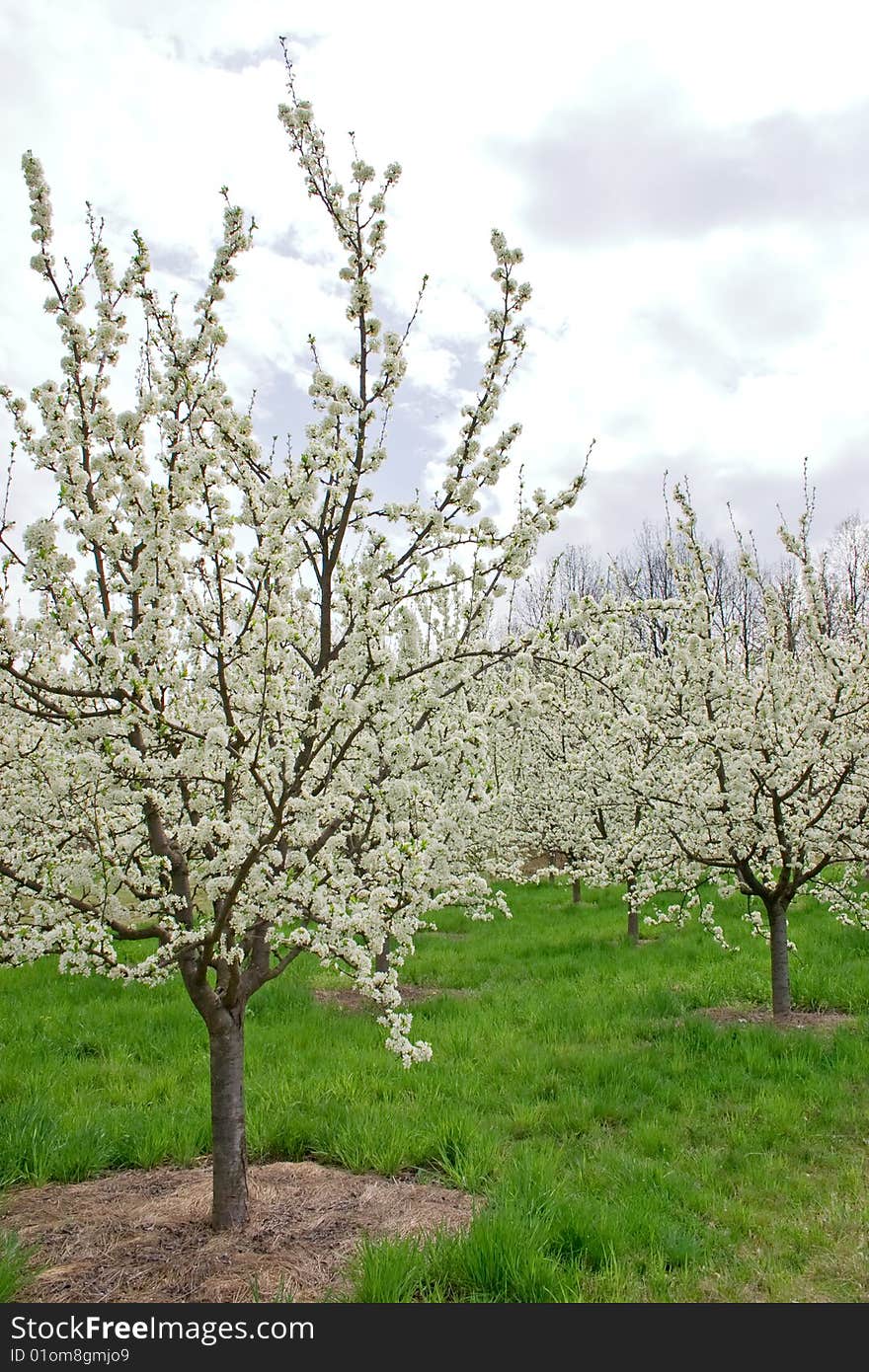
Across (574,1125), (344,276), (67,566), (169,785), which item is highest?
(344,276)

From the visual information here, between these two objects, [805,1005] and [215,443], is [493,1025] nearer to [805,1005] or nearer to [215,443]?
[805,1005]

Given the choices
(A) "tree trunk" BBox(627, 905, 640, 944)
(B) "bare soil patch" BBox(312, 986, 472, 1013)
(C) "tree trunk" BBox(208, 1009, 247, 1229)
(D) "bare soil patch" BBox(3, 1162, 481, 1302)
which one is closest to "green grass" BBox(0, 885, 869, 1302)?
(D) "bare soil patch" BBox(3, 1162, 481, 1302)

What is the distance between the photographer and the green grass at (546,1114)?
4320 mm

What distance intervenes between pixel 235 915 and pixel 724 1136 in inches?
174

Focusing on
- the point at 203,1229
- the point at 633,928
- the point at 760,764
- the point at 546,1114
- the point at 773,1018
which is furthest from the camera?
the point at 633,928

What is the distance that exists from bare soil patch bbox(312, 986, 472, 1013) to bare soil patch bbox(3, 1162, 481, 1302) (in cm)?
455

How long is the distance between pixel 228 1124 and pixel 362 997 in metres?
6.42

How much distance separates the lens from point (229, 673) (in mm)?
5109

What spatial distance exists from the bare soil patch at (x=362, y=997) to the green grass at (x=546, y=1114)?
0.33m

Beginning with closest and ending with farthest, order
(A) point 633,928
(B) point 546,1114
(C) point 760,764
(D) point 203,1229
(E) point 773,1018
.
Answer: (D) point 203,1229 < (B) point 546,1114 < (C) point 760,764 < (E) point 773,1018 < (A) point 633,928

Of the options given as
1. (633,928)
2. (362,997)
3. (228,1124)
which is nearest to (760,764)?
(633,928)

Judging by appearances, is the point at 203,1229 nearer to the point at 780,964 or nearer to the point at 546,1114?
the point at 546,1114
